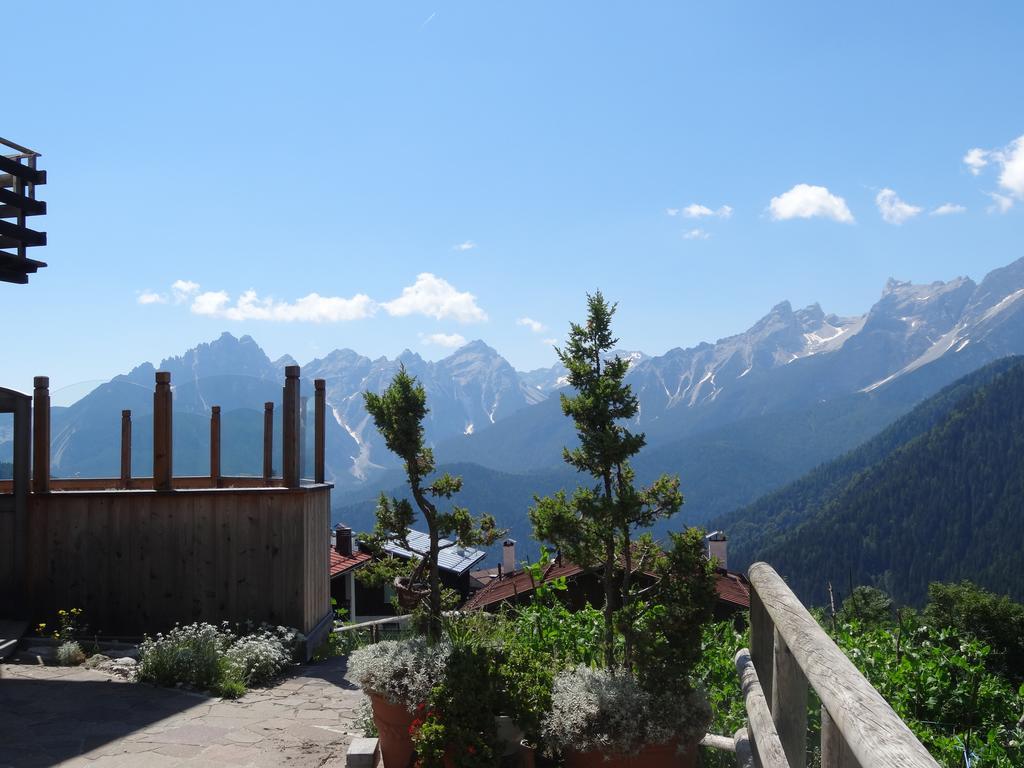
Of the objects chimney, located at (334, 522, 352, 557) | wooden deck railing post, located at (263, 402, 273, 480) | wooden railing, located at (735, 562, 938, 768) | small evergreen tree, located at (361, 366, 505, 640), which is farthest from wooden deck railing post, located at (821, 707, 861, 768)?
chimney, located at (334, 522, 352, 557)

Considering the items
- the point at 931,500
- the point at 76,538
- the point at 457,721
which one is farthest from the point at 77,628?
the point at 931,500

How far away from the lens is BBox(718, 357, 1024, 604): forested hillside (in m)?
125

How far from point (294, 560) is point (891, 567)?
136 metres

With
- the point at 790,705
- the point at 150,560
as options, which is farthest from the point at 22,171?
the point at 790,705

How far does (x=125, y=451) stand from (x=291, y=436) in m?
3.41

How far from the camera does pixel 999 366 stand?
194000 mm

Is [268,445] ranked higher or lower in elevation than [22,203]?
lower

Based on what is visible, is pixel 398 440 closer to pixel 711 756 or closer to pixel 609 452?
pixel 609 452

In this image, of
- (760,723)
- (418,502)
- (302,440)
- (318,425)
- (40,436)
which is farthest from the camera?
(318,425)

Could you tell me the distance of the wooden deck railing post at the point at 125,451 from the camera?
11375 millimetres

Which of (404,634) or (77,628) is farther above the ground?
(404,634)

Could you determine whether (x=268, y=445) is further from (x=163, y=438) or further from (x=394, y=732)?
(x=394, y=732)

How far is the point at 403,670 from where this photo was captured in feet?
15.4

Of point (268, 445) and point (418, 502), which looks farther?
point (268, 445)
